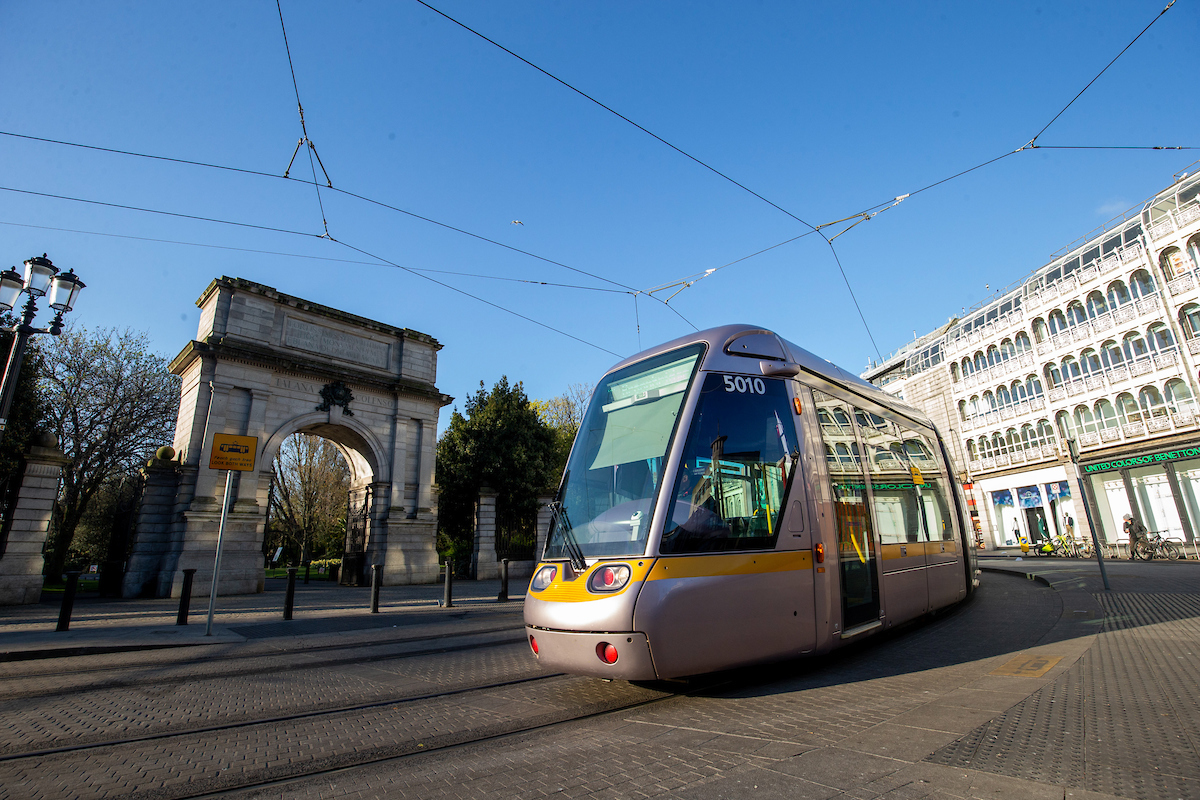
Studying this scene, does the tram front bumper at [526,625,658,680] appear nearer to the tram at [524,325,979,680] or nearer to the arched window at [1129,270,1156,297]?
the tram at [524,325,979,680]

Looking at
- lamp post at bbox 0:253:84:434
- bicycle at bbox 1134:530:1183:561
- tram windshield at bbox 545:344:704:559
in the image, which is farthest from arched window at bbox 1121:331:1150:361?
lamp post at bbox 0:253:84:434

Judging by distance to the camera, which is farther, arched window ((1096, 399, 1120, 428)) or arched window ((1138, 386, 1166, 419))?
arched window ((1096, 399, 1120, 428))

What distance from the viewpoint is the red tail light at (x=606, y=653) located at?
13.0 ft

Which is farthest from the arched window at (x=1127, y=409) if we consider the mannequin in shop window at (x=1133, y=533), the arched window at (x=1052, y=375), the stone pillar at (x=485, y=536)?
the stone pillar at (x=485, y=536)

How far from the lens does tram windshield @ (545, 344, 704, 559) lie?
4492 mm

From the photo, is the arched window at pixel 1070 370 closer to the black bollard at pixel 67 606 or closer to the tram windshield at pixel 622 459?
the tram windshield at pixel 622 459

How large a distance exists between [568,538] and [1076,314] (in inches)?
1459

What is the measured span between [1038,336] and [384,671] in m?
39.2

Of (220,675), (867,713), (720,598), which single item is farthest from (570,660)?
(220,675)

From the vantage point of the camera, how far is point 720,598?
4.23m

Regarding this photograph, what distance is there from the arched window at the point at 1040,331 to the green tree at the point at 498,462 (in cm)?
2873

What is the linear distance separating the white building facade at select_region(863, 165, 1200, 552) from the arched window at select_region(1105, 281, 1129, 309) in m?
0.05

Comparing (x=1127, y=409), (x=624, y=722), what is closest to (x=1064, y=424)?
(x=1127, y=409)

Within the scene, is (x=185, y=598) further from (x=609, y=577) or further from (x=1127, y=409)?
(x=1127, y=409)
